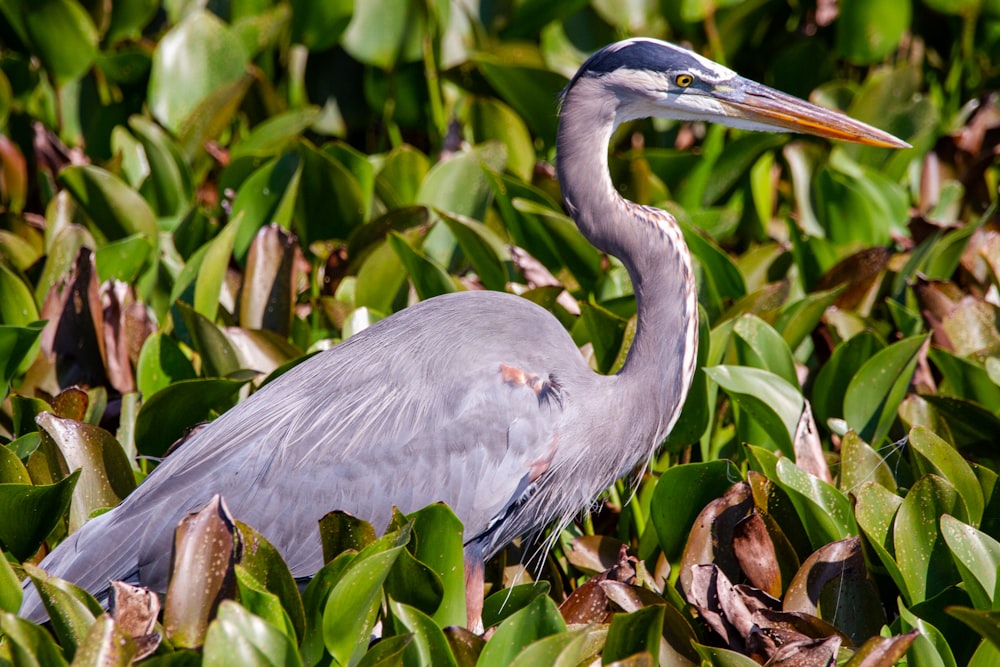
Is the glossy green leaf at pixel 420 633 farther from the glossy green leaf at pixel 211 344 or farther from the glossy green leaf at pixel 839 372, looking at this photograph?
the glossy green leaf at pixel 839 372

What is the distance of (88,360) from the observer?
11.4ft

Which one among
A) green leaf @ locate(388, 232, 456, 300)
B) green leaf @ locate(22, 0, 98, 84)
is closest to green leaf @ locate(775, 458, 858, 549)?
green leaf @ locate(388, 232, 456, 300)

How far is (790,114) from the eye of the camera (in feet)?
9.98

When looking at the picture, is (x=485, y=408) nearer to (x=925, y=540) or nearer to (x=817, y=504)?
(x=817, y=504)

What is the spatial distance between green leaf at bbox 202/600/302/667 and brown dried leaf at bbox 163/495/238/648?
26 centimetres

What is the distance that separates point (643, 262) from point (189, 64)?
2.37 m

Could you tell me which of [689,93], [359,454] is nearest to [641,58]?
[689,93]

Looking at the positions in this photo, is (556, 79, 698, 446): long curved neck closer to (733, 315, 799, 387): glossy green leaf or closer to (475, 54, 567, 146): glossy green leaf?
(733, 315, 799, 387): glossy green leaf

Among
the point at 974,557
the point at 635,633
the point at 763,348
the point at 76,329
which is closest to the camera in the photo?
the point at 635,633

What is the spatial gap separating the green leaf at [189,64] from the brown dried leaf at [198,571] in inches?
106

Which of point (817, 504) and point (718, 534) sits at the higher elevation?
point (817, 504)

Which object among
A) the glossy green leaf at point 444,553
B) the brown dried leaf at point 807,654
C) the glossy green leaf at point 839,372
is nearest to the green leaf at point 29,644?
the glossy green leaf at point 444,553

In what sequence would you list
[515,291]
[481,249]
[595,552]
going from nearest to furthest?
[595,552] < [481,249] < [515,291]

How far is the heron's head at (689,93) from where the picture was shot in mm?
2984
